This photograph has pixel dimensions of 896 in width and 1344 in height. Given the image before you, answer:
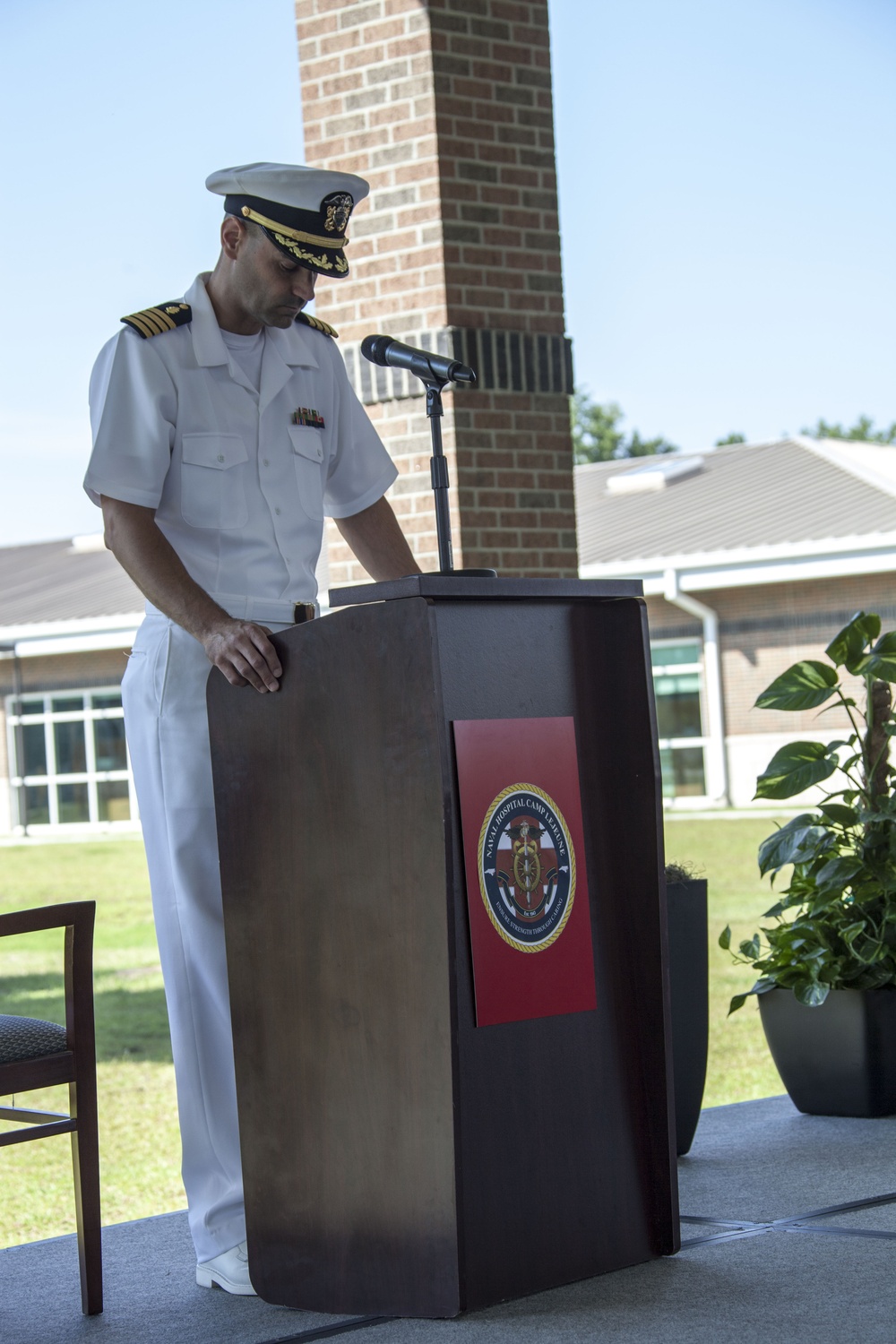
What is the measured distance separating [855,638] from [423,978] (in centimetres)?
181

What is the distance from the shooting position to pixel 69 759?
14.9 m

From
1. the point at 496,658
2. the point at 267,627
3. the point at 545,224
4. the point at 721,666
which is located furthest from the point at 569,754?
the point at 721,666

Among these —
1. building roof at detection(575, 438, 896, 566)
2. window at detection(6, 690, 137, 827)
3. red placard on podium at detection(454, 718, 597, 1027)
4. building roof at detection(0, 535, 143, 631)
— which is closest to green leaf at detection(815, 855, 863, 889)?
red placard on podium at detection(454, 718, 597, 1027)

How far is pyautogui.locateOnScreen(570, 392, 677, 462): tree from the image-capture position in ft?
135

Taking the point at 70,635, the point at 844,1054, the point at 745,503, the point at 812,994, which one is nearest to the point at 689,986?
the point at 812,994

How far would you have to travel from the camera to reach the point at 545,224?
4.86 m

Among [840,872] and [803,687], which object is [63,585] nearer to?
[803,687]

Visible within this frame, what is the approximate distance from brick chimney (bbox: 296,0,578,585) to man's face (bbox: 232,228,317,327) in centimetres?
212

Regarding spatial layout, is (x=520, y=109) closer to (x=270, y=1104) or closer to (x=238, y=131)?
(x=270, y=1104)

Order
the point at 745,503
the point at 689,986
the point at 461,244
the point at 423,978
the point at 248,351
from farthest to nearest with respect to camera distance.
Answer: the point at 745,503 → the point at 461,244 → the point at 689,986 → the point at 248,351 → the point at 423,978

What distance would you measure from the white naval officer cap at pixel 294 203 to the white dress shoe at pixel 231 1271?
58.4 inches

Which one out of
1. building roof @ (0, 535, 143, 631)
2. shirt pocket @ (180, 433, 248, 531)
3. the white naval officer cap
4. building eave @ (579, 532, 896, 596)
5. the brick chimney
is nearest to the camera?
the white naval officer cap

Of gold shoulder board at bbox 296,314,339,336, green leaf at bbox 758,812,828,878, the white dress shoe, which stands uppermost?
gold shoulder board at bbox 296,314,339,336

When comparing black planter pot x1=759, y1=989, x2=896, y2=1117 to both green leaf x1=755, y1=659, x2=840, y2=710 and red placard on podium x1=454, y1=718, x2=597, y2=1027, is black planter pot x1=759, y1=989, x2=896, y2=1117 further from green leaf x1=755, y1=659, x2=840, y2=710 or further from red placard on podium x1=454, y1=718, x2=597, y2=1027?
red placard on podium x1=454, y1=718, x2=597, y2=1027
